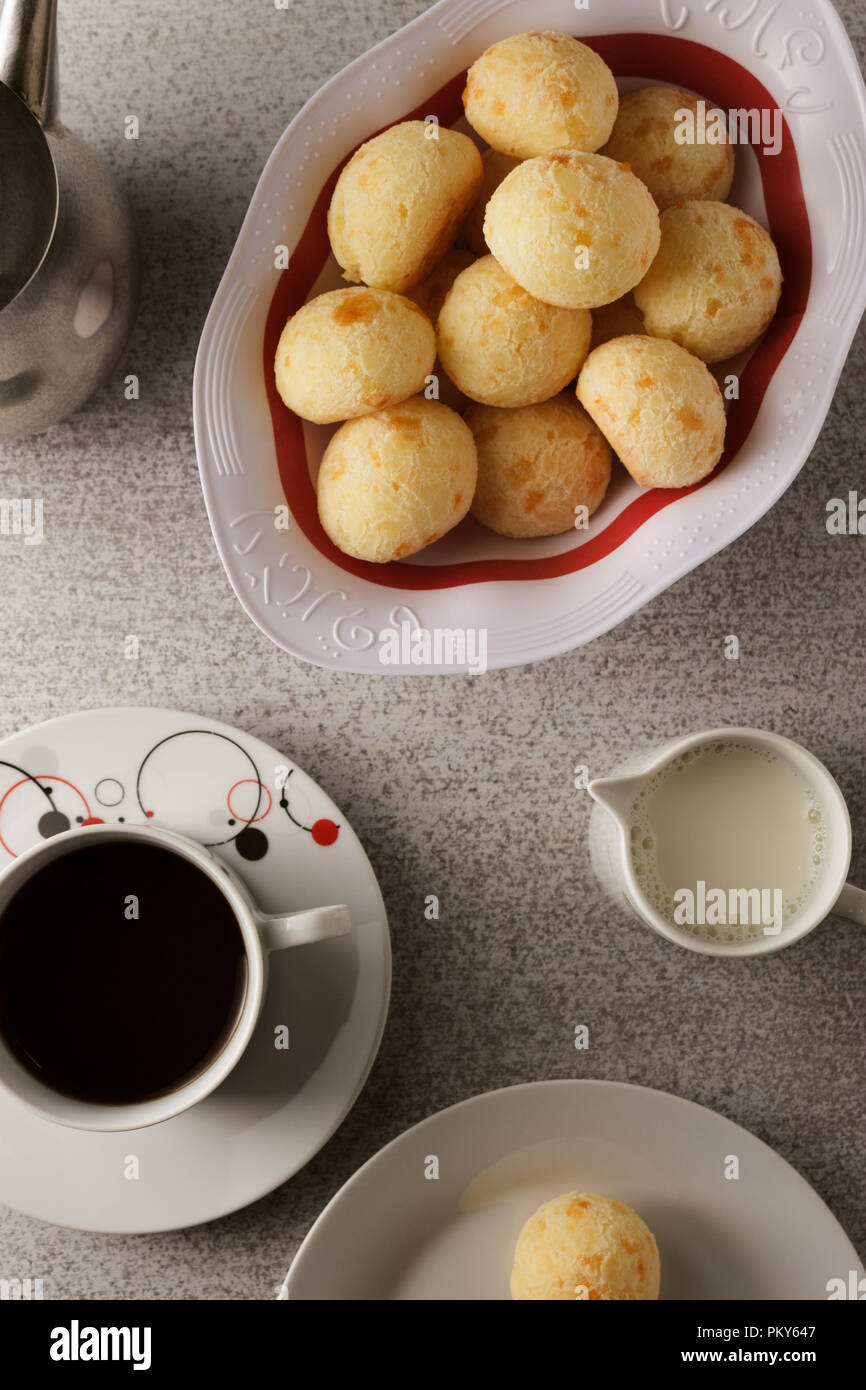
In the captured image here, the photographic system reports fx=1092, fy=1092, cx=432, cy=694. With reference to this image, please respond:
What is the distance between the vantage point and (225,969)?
0.59m

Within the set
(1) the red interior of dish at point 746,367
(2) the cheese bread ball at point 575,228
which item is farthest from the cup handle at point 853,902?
(2) the cheese bread ball at point 575,228

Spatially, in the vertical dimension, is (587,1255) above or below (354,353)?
below

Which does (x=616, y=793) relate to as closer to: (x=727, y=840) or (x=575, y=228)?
(x=727, y=840)

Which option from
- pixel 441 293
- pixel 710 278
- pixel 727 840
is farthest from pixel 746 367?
pixel 727 840

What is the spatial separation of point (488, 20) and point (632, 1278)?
2.17 feet

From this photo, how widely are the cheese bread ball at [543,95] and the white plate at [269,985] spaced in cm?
35

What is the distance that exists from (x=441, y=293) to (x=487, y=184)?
0.06 metres

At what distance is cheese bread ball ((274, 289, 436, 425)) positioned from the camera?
0.54 meters

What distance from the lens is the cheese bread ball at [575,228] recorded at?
51 cm

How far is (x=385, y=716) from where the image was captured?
676 millimetres

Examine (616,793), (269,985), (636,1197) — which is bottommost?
(636,1197)

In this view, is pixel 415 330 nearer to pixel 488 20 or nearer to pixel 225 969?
pixel 488 20

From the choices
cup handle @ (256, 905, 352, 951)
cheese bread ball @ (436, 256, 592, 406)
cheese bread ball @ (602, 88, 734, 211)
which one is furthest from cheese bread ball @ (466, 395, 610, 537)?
cup handle @ (256, 905, 352, 951)
